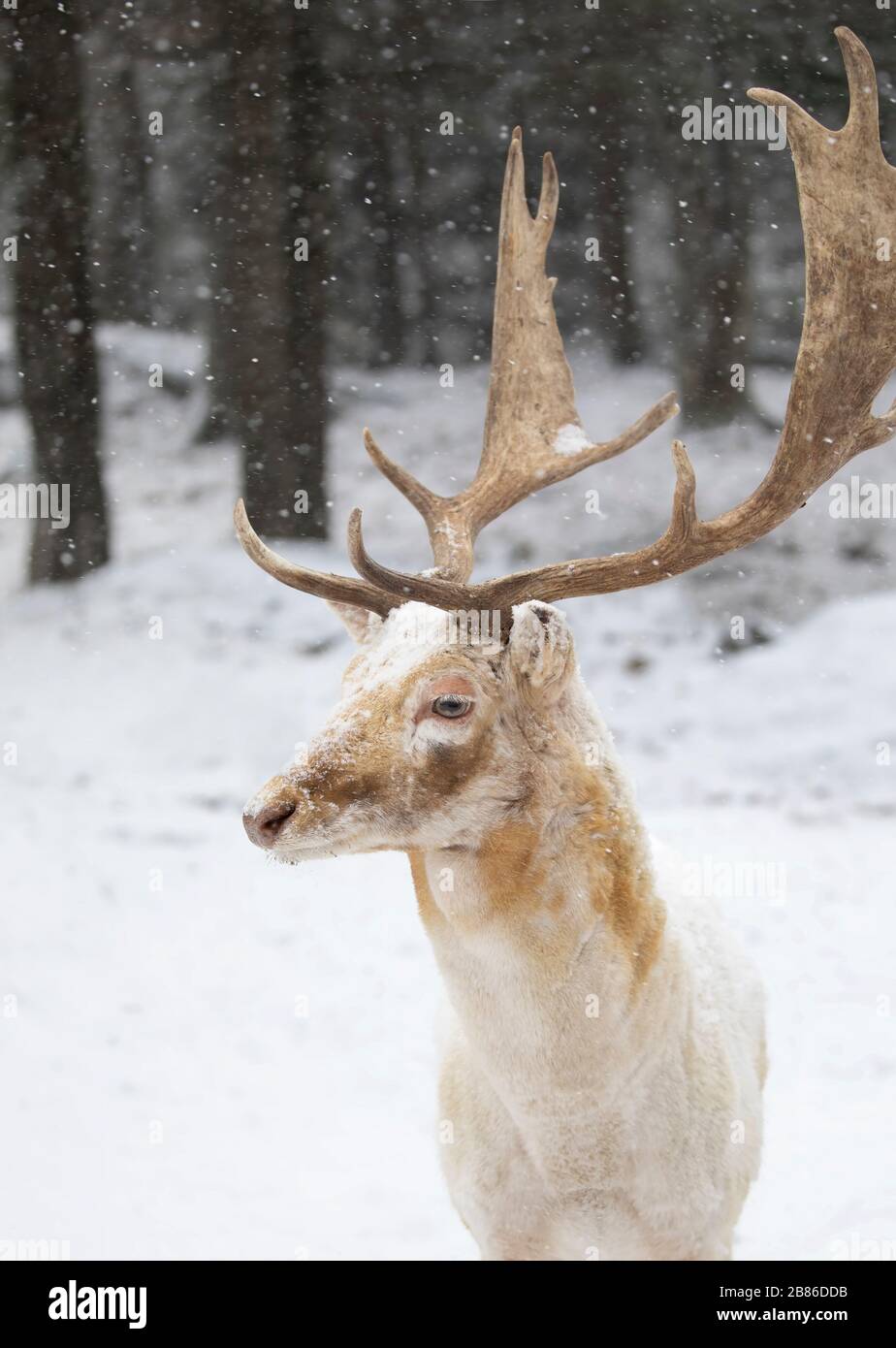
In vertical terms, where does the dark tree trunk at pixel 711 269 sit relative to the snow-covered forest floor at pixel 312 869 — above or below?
above

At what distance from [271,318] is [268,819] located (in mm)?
9424

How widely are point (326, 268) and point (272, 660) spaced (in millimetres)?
3743

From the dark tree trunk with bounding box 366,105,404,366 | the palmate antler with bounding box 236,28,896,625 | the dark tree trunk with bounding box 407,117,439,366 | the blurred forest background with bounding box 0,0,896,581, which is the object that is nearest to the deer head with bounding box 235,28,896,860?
the palmate antler with bounding box 236,28,896,625

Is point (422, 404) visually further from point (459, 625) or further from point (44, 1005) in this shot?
point (459, 625)

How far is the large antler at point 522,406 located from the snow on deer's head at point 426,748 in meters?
0.90

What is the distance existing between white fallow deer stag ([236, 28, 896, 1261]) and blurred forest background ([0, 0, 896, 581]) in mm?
8294

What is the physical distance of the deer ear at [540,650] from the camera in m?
3.10

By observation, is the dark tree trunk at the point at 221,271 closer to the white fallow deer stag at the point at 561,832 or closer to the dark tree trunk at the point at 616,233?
the dark tree trunk at the point at 616,233

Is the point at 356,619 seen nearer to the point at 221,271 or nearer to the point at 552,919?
the point at 552,919

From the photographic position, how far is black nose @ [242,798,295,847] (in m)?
2.86

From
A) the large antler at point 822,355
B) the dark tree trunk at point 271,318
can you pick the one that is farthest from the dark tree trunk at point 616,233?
the large antler at point 822,355

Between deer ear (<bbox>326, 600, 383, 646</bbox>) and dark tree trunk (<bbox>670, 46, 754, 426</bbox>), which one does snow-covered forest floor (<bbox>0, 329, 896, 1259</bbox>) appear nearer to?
dark tree trunk (<bbox>670, 46, 754, 426</bbox>)

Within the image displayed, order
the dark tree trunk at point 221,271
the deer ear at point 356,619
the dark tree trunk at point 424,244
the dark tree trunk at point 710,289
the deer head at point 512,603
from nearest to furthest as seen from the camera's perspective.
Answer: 1. the deer head at point 512,603
2. the deer ear at point 356,619
3. the dark tree trunk at point 221,271
4. the dark tree trunk at point 710,289
5. the dark tree trunk at point 424,244

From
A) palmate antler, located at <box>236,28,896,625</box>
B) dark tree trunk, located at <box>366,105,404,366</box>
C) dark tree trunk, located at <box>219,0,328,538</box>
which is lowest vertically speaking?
palmate antler, located at <box>236,28,896,625</box>
